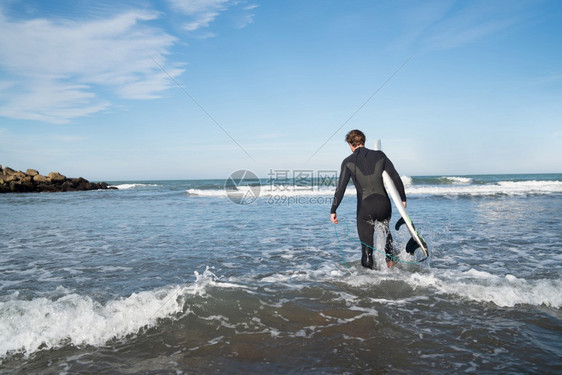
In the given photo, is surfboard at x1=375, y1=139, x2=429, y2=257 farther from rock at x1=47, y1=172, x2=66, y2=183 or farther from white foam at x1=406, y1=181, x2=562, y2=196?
rock at x1=47, y1=172, x2=66, y2=183

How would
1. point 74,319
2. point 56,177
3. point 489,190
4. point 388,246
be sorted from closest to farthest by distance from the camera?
1. point 74,319
2. point 388,246
3. point 489,190
4. point 56,177

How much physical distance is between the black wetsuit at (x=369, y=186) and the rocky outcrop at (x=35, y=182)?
121 ft

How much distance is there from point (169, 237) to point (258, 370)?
21.0 feet

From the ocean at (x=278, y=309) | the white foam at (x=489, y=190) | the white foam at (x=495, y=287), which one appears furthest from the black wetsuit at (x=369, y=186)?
the white foam at (x=489, y=190)

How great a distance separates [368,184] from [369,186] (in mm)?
35

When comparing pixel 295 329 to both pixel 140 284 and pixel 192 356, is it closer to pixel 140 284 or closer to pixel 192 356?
pixel 192 356

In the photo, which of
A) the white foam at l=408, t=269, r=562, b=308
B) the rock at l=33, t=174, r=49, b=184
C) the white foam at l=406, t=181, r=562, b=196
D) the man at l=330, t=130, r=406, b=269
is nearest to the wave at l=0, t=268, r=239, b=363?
the man at l=330, t=130, r=406, b=269

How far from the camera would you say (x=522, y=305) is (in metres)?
3.94

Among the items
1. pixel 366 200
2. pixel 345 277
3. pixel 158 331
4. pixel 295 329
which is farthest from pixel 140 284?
pixel 366 200

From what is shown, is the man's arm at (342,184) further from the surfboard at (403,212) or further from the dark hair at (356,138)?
the surfboard at (403,212)

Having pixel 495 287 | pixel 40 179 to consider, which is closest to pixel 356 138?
pixel 495 287

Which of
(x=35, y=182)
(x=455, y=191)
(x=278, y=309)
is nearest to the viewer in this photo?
(x=278, y=309)

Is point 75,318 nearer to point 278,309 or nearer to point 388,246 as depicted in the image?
point 278,309

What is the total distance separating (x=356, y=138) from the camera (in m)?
5.27
